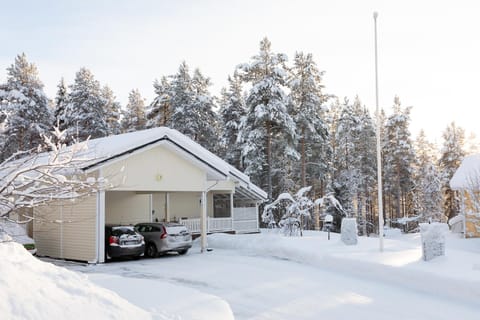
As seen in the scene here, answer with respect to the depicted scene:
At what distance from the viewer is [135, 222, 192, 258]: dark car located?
696 inches

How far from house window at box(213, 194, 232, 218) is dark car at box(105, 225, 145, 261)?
1330 cm

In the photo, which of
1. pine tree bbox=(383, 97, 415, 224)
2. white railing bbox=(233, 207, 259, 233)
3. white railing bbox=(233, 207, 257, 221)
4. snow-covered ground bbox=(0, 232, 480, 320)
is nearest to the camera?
snow-covered ground bbox=(0, 232, 480, 320)

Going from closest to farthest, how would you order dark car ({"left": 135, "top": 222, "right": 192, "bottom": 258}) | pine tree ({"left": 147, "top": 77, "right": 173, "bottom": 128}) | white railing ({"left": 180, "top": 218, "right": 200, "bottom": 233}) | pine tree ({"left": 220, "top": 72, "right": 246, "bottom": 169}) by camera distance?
dark car ({"left": 135, "top": 222, "right": 192, "bottom": 258})
white railing ({"left": 180, "top": 218, "right": 200, "bottom": 233})
pine tree ({"left": 220, "top": 72, "right": 246, "bottom": 169})
pine tree ({"left": 147, "top": 77, "right": 173, "bottom": 128})

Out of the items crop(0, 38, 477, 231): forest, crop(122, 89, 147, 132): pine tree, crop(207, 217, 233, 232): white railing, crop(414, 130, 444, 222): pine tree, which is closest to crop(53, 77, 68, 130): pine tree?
crop(0, 38, 477, 231): forest

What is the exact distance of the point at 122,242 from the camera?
16.8m

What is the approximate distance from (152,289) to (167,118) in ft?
118

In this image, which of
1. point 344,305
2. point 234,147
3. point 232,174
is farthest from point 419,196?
point 344,305

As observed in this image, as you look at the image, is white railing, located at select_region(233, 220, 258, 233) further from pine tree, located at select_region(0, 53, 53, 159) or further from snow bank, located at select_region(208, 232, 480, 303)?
pine tree, located at select_region(0, 53, 53, 159)

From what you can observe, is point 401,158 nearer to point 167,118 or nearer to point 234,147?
point 234,147

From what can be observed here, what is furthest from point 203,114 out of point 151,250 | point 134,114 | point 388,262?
point 388,262

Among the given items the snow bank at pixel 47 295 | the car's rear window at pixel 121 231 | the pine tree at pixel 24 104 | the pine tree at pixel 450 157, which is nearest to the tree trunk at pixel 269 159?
the pine tree at pixel 24 104

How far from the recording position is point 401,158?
147 feet

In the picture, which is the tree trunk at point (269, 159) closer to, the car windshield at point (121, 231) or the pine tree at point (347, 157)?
the pine tree at point (347, 157)

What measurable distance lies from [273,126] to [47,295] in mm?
30754
